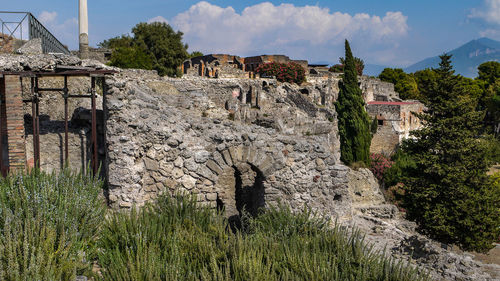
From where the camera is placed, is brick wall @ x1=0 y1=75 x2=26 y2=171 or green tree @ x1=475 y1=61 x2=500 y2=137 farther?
green tree @ x1=475 y1=61 x2=500 y2=137

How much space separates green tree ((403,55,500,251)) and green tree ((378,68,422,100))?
137 feet

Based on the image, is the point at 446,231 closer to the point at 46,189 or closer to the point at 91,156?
the point at 91,156

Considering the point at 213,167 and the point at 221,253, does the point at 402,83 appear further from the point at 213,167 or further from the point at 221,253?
the point at 221,253

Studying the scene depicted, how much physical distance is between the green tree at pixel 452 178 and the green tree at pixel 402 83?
41.6 m

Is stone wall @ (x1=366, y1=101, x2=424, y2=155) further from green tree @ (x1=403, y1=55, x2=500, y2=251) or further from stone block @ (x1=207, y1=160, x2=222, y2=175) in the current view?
stone block @ (x1=207, y1=160, x2=222, y2=175)

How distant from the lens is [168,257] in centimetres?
555

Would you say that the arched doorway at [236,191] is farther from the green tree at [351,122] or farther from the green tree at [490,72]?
the green tree at [490,72]

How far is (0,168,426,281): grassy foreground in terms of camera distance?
4.64 metres

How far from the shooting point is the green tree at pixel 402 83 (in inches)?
2182

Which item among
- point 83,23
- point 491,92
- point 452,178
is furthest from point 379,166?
point 491,92

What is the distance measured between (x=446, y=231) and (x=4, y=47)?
587 inches

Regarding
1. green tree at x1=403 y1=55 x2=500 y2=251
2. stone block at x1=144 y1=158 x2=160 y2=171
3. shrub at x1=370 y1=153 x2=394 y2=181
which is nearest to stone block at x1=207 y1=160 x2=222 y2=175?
stone block at x1=144 y1=158 x2=160 y2=171

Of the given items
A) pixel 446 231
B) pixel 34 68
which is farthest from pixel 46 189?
pixel 446 231

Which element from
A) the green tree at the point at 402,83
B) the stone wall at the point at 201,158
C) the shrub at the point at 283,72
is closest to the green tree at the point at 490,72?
the green tree at the point at 402,83
